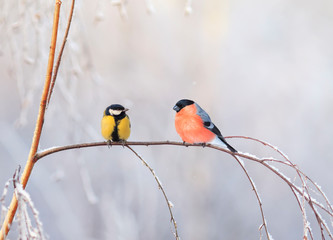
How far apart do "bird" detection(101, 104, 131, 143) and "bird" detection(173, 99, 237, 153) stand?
0.56 feet

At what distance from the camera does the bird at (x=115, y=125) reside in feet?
3.45

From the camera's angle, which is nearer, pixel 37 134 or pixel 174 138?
pixel 37 134

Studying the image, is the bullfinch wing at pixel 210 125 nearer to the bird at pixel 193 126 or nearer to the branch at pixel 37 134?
the bird at pixel 193 126

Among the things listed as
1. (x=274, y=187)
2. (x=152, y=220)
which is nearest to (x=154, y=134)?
(x=152, y=220)

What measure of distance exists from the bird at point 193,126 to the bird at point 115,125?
172 millimetres

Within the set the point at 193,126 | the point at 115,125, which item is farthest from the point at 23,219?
the point at 115,125

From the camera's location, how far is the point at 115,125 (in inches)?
41.7

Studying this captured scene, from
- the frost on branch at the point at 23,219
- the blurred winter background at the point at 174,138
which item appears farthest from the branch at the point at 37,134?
the blurred winter background at the point at 174,138

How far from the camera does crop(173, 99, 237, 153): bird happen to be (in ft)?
2.90

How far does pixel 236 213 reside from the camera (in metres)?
4.84

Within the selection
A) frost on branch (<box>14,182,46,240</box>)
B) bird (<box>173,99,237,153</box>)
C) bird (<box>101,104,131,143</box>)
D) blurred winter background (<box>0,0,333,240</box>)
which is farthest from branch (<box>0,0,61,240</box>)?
blurred winter background (<box>0,0,333,240</box>)

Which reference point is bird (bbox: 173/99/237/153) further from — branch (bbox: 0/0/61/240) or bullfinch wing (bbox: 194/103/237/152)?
branch (bbox: 0/0/61/240)

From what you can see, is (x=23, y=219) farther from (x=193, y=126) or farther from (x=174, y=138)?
(x=174, y=138)

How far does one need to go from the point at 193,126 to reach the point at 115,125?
0.78 ft
